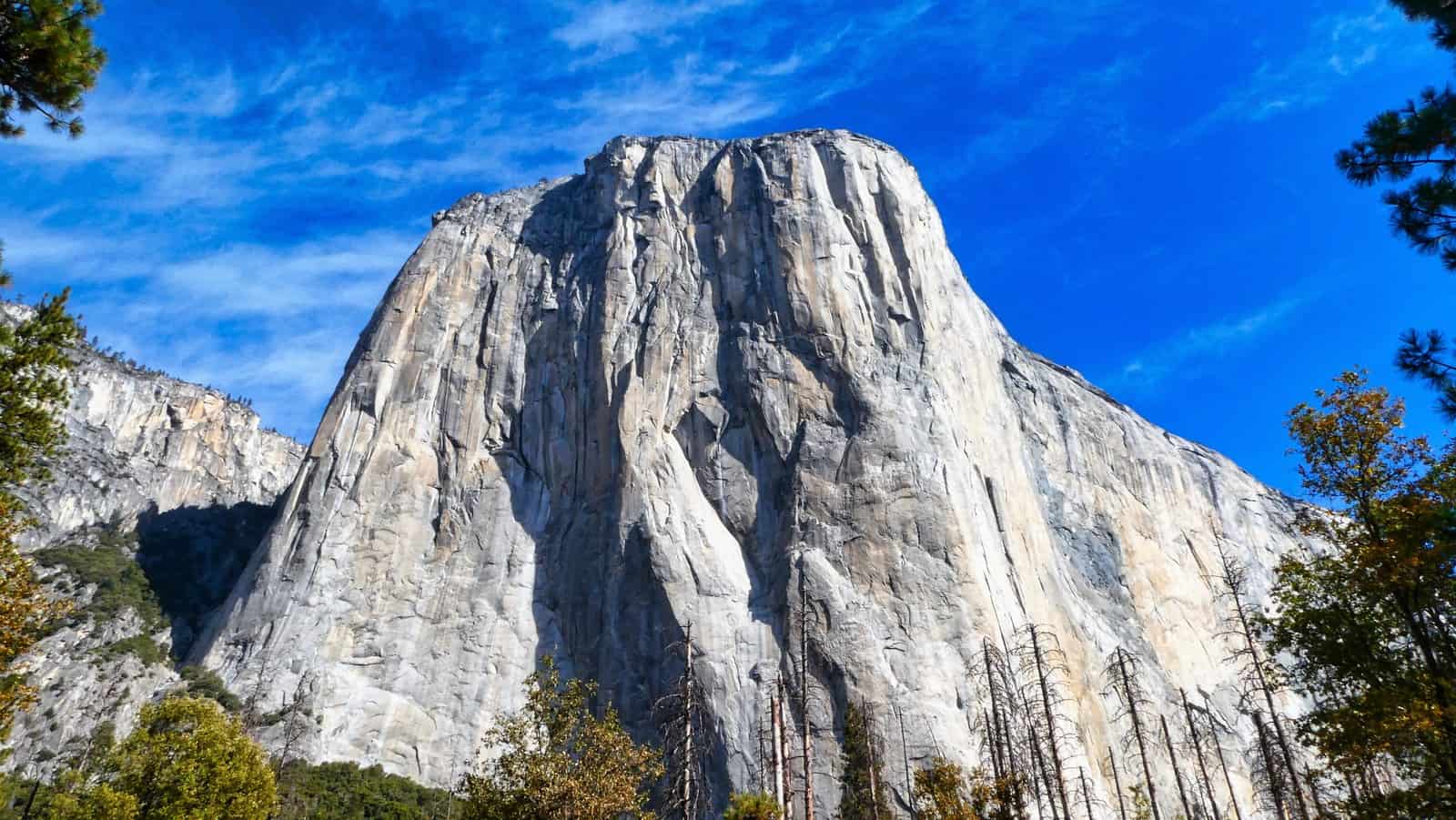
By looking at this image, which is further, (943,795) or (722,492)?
(722,492)

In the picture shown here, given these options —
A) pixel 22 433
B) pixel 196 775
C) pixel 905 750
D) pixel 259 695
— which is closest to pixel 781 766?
pixel 196 775

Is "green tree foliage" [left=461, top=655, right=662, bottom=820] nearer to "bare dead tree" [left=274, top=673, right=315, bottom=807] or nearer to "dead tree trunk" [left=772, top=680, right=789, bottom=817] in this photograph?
"dead tree trunk" [left=772, top=680, right=789, bottom=817]

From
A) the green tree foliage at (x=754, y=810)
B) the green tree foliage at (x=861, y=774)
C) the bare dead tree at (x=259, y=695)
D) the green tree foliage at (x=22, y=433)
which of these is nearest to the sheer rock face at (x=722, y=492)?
the bare dead tree at (x=259, y=695)

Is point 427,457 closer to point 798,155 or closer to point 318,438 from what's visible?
point 318,438

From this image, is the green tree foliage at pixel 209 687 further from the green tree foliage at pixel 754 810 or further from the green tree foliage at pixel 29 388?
the green tree foliage at pixel 29 388

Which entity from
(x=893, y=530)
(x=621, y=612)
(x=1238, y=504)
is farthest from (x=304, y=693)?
(x=1238, y=504)

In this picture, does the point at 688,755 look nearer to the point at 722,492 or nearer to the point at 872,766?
the point at 872,766
